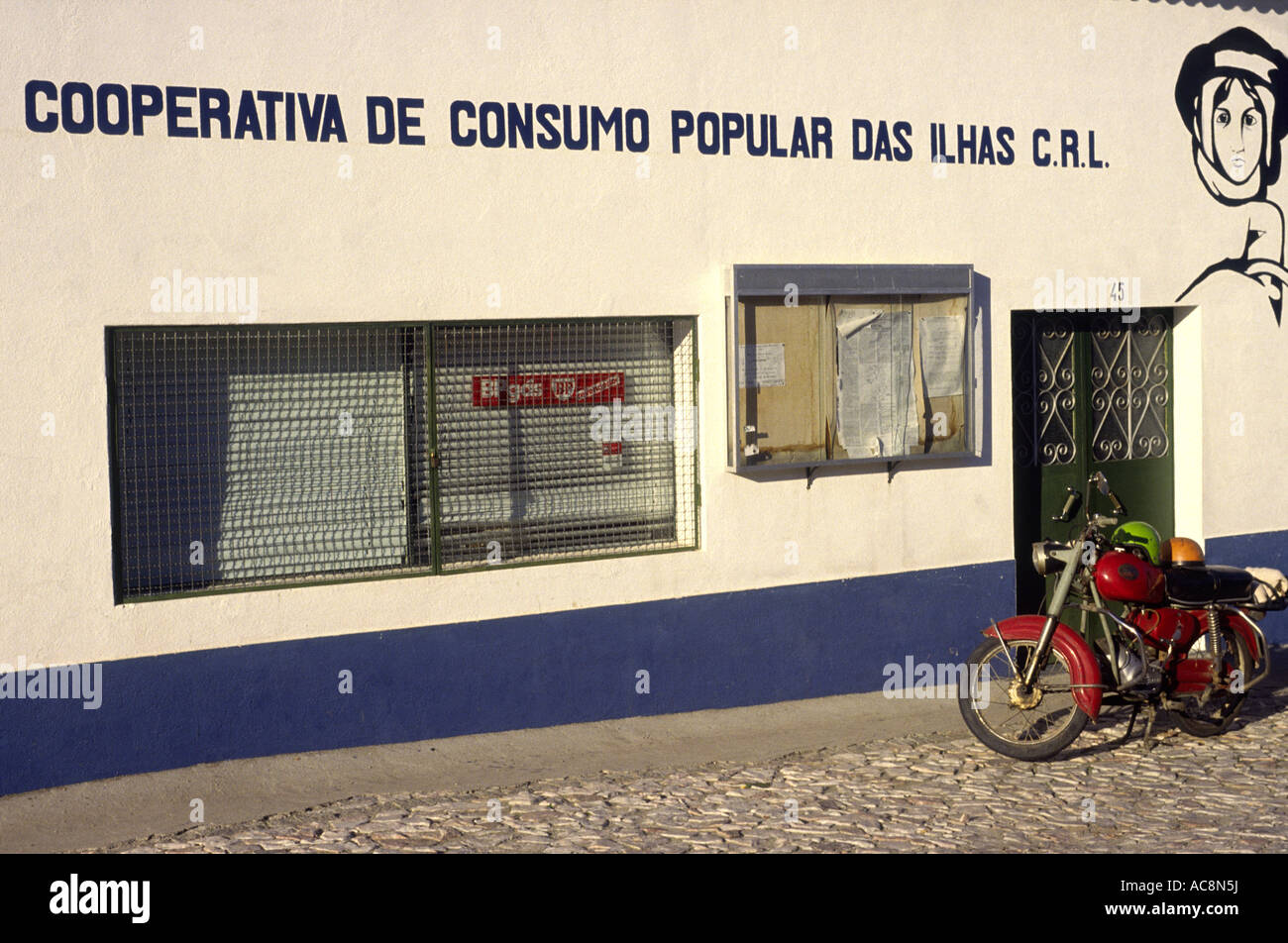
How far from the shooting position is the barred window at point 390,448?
267 inches

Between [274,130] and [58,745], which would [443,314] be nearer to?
[274,130]

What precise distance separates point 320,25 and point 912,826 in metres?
4.76

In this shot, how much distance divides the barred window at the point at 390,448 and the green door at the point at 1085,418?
98.3 inches

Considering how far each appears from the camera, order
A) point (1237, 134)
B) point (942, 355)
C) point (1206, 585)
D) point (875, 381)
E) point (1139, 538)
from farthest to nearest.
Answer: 1. point (1237, 134)
2. point (942, 355)
3. point (875, 381)
4. point (1139, 538)
5. point (1206, 585)

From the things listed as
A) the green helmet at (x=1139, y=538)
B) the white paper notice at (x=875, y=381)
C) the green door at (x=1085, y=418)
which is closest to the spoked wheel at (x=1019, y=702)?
the green helmet at (x=1139, y=538)

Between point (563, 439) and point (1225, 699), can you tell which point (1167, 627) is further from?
point (563, 439)

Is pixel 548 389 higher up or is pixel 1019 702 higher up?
Answer: pixel 548 389

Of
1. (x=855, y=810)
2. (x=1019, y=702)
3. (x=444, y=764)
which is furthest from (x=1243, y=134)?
(x=444, y=764)

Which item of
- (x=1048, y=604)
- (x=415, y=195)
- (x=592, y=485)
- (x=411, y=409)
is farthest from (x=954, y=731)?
(x=415, y=195)

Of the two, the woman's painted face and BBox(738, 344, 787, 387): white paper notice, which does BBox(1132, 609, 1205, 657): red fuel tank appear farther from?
the woman's painted face

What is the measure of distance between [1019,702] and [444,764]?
9.52 feet

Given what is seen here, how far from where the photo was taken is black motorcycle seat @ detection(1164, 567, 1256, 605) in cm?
719

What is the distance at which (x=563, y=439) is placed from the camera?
7777 millimetres

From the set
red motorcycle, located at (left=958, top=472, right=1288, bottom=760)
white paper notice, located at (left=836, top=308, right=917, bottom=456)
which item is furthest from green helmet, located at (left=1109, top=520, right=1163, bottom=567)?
white paper notice, located at (left=836, top=308, right=917, bottom=456)
